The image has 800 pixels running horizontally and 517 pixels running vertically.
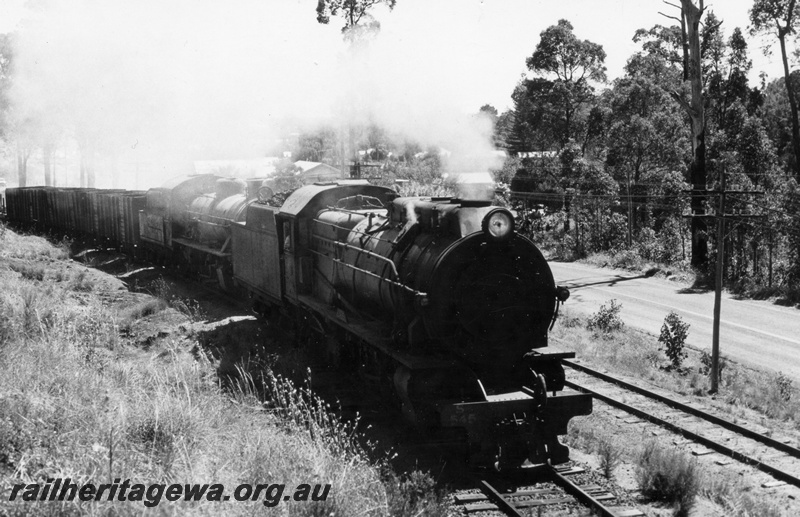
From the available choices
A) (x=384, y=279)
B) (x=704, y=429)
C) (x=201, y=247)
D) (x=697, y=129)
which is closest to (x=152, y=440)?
(x=384, y=279)

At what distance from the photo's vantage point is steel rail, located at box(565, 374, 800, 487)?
8.72 m

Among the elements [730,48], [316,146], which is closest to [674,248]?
[730,48]

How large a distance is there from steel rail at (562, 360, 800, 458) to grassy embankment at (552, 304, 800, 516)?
0.59 m

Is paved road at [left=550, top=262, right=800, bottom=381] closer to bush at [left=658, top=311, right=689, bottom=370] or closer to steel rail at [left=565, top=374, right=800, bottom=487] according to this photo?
bush at [left=658, top=311, right=689, bottom=370]

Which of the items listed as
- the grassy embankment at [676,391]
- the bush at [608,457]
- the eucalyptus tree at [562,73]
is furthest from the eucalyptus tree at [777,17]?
the bush at [608,457]

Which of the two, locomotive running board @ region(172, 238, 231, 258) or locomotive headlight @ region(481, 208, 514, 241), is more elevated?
locomotive headlight @ region(481, 208, 514, 241)

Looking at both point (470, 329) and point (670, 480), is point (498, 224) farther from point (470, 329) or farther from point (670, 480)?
point (670, 480)

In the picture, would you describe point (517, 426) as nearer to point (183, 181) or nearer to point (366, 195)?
point (366, 195)

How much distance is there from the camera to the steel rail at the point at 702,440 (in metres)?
8.72

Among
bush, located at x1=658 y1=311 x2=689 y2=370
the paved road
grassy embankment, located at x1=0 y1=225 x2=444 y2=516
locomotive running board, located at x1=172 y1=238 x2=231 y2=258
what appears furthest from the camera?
locomotive running board, located at x1=172 y1=238 x2=231 y2=258

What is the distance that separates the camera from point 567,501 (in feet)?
24.9

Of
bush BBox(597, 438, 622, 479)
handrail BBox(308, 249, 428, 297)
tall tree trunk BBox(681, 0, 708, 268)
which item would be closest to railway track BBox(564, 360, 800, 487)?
bush BBox(597, 438, 622, 479)

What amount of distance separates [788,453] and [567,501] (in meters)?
4.05

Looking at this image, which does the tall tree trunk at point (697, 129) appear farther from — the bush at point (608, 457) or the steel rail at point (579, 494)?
the steel rail at point (579, 494)
